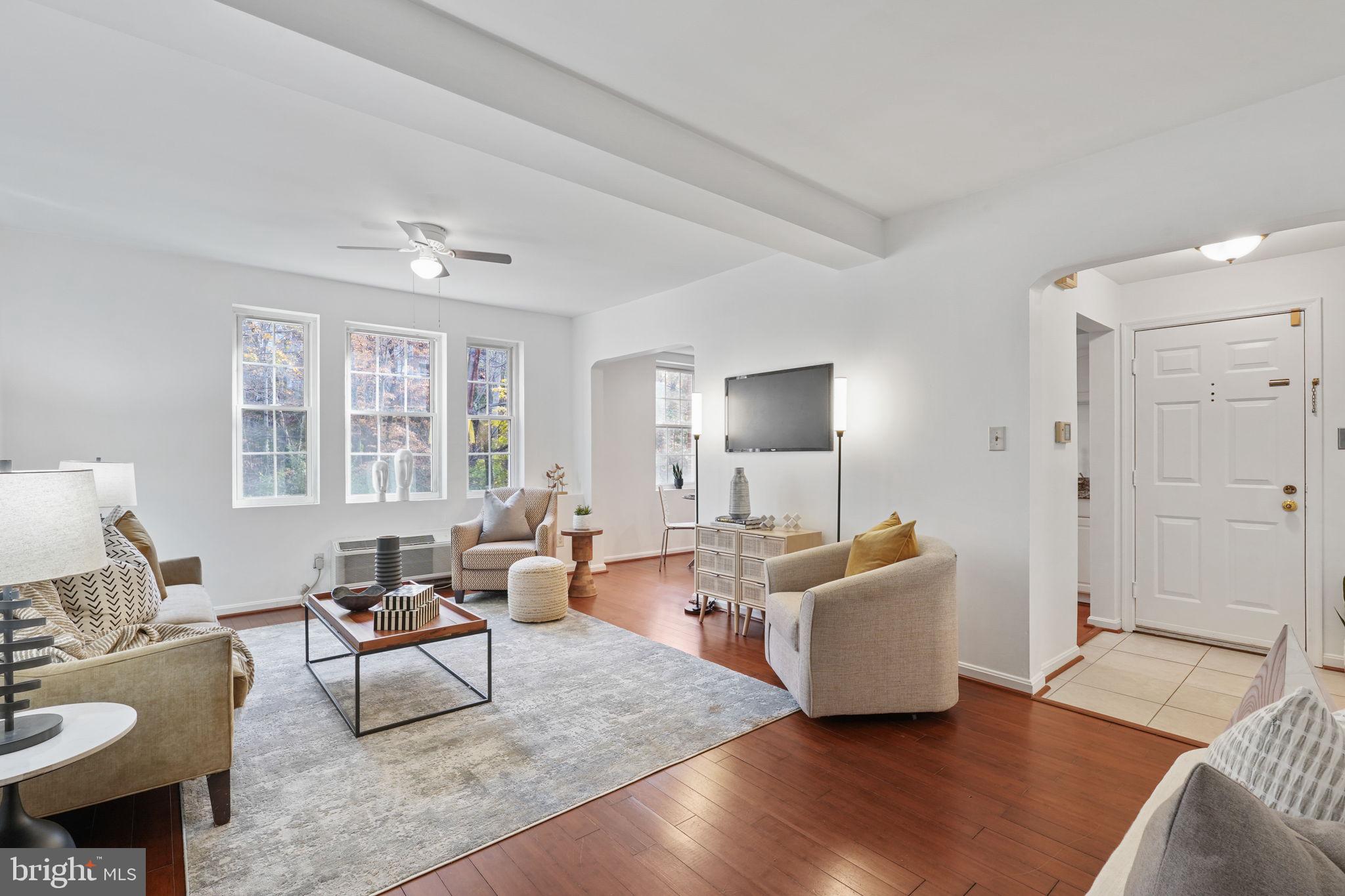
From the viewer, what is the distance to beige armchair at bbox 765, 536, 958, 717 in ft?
8.93

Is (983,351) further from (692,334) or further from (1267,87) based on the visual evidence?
(692,334)

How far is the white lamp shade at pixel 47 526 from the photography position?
1437 millimetres

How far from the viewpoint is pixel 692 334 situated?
5.25 meters

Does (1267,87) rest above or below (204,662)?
above

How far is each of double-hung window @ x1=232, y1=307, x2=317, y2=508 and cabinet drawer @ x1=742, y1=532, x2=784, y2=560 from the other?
139 inches

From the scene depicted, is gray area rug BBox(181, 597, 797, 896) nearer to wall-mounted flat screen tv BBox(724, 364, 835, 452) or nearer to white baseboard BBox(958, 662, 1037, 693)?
white baseboard BBox(958, 662, 1037, 693)

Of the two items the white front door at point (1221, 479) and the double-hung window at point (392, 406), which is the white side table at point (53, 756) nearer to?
the double-hung window at point (392, 406)

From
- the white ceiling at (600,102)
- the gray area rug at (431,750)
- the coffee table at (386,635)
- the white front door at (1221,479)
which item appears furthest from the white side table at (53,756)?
the white front door at (1221,479)

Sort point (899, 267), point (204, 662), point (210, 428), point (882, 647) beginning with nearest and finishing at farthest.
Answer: point (204, 662) → point (882, 647) → point (899, 267) → point (210, 428)

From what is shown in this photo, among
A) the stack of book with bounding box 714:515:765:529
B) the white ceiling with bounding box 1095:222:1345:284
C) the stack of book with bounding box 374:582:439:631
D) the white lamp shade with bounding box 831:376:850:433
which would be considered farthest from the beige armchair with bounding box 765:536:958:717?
the white ceiling with bounding box 1095:222:1345:284

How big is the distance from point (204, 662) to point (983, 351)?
361 cm

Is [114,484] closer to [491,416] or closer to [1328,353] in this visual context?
[491,416]

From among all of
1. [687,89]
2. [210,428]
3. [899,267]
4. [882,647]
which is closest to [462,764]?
[882,647]

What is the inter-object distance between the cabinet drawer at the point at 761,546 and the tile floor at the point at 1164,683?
160 cm
